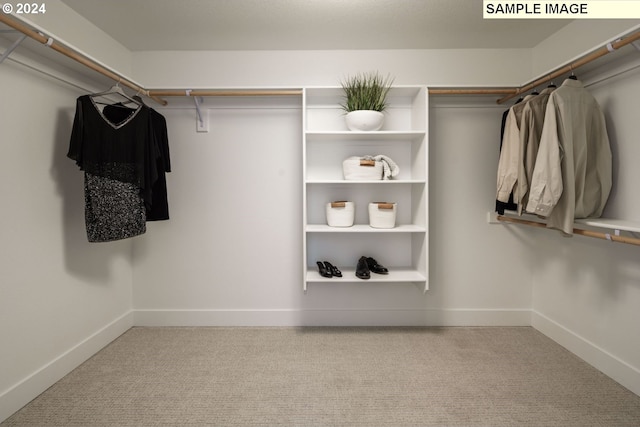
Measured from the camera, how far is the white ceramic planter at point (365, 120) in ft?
7.42

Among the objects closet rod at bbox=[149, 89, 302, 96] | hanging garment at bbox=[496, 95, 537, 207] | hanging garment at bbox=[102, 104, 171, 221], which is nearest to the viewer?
hanging garment at bbox=[496, 95, 537, 207]

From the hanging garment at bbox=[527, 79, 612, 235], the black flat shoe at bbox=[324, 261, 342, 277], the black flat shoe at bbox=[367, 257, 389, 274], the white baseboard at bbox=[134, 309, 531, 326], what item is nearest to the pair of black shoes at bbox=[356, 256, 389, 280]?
the black flat shoe at bbox=[367, 257, 389, 274]

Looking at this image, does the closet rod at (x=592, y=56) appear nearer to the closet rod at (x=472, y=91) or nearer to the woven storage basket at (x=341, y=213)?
the closet rod at (x=472, y=91)

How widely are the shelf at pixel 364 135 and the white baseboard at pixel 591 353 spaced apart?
1.80m

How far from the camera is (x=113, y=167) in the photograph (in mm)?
1917

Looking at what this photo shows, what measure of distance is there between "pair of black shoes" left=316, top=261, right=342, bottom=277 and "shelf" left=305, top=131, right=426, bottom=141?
3.31 feet

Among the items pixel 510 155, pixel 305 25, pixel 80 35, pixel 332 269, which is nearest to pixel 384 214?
pixel 332 269

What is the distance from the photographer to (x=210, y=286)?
271 centimetres

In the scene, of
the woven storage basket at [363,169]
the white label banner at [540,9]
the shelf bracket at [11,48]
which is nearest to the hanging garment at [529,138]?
the white label banner at [540,9]

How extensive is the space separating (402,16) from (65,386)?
10.4 ft

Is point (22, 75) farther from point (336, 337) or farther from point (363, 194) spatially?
point (336, 337)

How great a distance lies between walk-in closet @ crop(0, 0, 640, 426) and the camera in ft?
5.65

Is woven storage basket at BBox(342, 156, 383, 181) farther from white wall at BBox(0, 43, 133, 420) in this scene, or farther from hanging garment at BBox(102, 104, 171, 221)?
white wall at BBox(0, 43, 133, 420)

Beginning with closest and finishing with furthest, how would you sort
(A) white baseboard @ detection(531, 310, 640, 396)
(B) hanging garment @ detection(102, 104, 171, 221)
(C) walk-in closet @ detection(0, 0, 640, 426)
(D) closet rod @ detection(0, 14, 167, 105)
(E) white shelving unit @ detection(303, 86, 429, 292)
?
(D) closet rod @ detection(0, 14, 167, 105) < (C) walk-in closet @ detection(0, 0, 640, 426) < (A) white baseboard @ detection(531, 310, 640, 396) < (B) hanging garment @ detection(102, 104, 171, 221) < (E) white shelving unit @ detection(303, 86, 429, 292)
